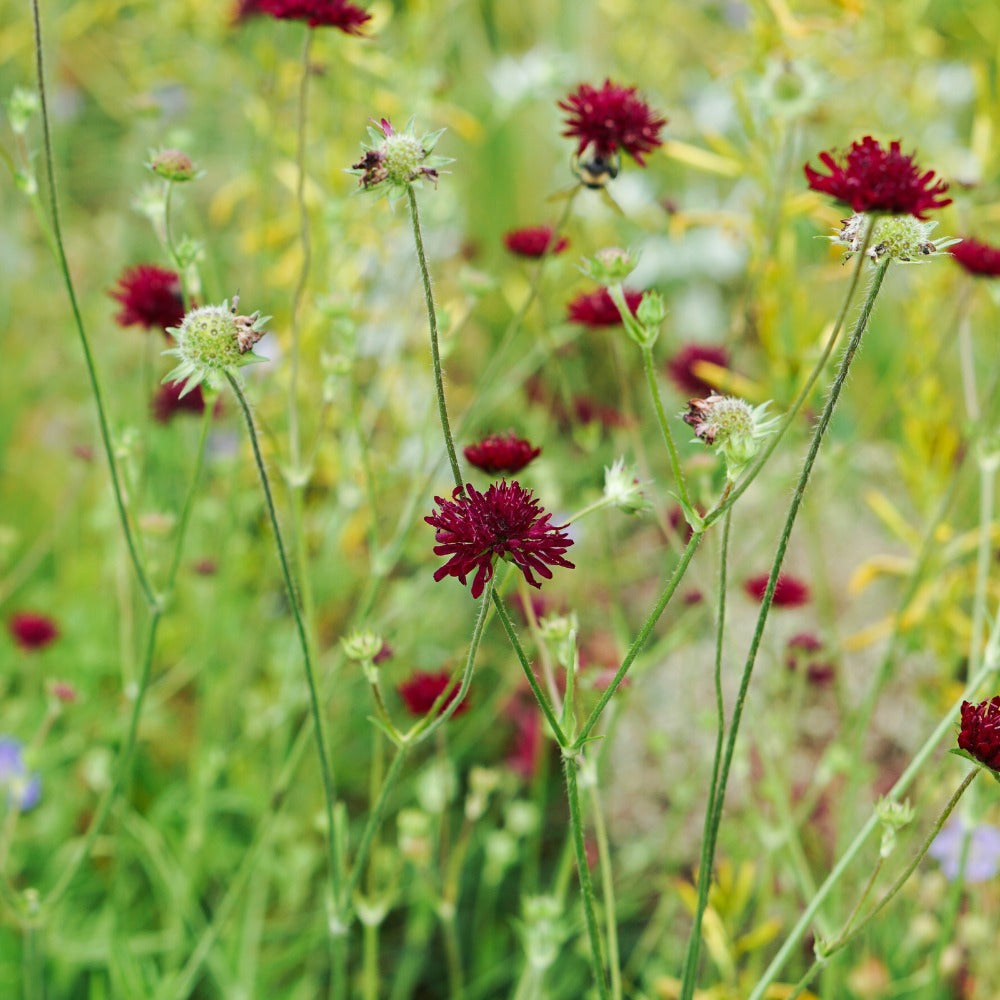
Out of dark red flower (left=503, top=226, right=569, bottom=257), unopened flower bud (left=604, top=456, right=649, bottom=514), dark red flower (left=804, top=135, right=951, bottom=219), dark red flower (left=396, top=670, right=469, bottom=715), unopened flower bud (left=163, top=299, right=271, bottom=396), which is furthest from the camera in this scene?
dark red flower (left=503, top=226, right=569, bottom=257)

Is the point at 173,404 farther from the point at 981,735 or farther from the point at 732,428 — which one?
the point at 981,735

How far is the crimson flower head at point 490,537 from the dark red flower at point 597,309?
48 cm

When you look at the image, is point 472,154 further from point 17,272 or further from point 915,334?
point 915,334

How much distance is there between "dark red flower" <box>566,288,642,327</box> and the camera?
112 centimetres

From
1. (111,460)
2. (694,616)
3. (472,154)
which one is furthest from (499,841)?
(472,154)

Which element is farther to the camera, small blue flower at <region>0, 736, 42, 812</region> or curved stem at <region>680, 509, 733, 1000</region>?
small blue flower at <region>0, 736, 42, 812</region>

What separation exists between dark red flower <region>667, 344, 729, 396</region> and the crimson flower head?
3.24 ft

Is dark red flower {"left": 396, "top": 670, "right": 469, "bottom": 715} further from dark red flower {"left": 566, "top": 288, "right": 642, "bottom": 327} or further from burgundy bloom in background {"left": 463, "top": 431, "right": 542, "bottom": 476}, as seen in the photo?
dark red flower {"left": 566, "top": 288, "right": 642, "bottom": 327}

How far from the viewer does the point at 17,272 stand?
9.62ft

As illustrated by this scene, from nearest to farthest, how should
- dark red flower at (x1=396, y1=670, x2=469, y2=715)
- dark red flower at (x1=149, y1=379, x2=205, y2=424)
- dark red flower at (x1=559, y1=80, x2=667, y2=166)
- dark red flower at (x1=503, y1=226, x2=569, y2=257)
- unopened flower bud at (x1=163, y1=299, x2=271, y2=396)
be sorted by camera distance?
1. unopened flower bud at (x1=163, y1=299, x2=271, y2=396)
2. dark red flower at (x1=559, y1=80, x2=667, y2=166)
3. dark red flower at (x1=396, y1=670, x2=469, y2=715)
4. dark red flower at (x1=503, y1=226, x2=569, y2=257)
5. dark red flower at (x1=149, y1=379, x2=205, y2=424)

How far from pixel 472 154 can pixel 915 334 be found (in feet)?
6.00

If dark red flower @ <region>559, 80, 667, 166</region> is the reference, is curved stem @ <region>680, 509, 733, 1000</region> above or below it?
below

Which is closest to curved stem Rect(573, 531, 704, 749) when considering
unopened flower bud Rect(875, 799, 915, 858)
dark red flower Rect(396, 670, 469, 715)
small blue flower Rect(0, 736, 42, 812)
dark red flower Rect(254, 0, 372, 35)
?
unopened flower bud Rect(875, 799, 915, 858)

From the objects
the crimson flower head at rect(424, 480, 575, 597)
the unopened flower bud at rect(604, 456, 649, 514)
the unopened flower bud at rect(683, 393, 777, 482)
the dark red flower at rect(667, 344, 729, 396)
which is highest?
the dark red flower at rect(667, 344, 729, 396)
